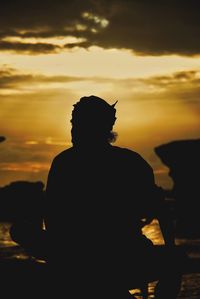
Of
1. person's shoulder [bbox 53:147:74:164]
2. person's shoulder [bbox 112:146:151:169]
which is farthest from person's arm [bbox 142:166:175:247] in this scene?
person's shoulder [bbox 53:147:74:164]

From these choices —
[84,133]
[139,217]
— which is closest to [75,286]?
[139,217]

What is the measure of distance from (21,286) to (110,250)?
0.70 m

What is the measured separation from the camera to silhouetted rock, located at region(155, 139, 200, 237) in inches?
3528

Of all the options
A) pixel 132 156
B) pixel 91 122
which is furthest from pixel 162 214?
pixel 91 122

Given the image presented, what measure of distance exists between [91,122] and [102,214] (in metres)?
0.63

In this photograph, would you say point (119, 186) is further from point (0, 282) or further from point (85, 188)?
point (0, 282)

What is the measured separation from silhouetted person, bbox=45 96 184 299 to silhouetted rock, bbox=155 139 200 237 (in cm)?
6781

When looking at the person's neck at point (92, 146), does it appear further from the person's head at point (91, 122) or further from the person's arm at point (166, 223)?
the person's arm at point (166, 223)

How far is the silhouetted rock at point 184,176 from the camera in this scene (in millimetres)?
89600

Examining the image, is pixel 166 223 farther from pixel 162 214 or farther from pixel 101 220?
pixel 101 220

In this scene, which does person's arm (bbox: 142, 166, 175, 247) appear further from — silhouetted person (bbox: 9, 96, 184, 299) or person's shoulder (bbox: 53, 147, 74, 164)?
person's shoulder (bbox: 53, 147, 74, 164)

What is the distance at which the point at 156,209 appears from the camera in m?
3.52

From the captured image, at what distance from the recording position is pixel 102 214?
147 inches

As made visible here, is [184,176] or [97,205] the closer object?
[97,205]
